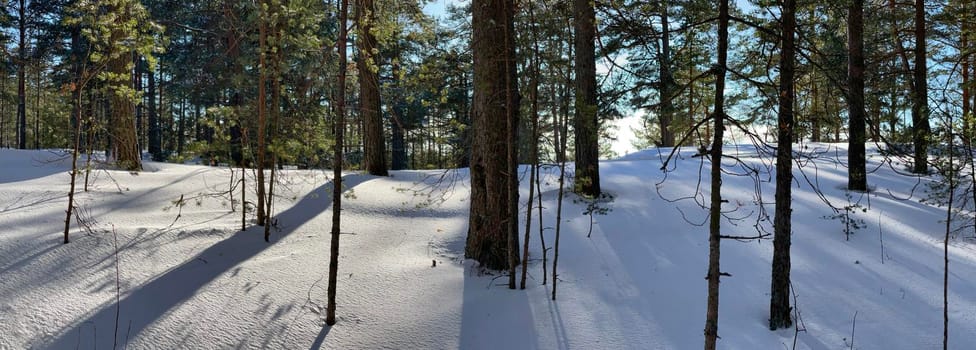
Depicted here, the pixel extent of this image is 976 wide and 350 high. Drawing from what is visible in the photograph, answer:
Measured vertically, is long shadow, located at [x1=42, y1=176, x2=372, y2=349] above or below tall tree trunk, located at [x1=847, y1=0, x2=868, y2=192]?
below

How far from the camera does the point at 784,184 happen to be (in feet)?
13.9

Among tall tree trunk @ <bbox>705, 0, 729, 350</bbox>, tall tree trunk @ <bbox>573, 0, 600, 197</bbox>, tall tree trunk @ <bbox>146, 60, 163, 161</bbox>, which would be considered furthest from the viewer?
tall tree trunk @ <bbox>146, 60, 163, 161</bbox>

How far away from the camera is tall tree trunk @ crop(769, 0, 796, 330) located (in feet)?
12.8

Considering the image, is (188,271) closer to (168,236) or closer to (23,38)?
(168,236)

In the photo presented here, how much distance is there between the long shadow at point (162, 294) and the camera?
360 centimetres

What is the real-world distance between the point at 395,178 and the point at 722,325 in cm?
698

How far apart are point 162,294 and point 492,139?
3.44 meters

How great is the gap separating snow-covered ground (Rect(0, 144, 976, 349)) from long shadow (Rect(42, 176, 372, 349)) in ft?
0.05

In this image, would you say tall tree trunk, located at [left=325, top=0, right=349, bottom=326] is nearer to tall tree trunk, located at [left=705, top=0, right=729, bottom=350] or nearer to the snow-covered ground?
the snow-covered ground

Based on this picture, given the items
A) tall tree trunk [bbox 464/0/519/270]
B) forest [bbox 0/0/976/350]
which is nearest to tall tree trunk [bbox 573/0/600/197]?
forest [bbox 0/0/976/350]

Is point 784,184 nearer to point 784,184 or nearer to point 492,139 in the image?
point 784,184

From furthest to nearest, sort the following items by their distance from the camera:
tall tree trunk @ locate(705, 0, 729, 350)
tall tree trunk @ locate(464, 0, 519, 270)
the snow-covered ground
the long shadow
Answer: tall tree trunk @ locate(464, 0, 519, 270), the snow-covered ground, the long shadow, tall tree trunk @ locate(705, 0, 729, 350)

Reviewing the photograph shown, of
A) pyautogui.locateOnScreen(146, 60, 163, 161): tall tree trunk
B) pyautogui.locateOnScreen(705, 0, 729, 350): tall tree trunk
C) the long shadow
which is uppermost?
pyautogui.locateOnScreen(146, 60, 163, 161): tall tree trunk

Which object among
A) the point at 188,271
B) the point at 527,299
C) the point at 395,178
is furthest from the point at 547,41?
the point at 395,178
